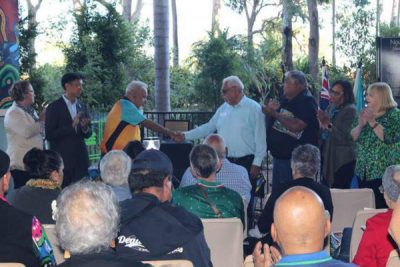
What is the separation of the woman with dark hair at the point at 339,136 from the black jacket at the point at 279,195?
2389mm

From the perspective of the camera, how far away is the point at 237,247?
4.31 m

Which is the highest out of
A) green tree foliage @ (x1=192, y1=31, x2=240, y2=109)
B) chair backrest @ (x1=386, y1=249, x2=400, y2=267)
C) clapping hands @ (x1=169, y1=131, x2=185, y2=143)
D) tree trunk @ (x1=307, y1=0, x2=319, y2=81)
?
tree trunk @ (x1=307, y1=0, x2=319, y2=81)

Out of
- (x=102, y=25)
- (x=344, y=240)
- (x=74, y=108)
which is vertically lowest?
(x=344, y=240)

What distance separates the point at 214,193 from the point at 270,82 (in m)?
15.3

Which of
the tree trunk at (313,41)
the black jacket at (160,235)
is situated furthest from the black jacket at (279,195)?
the tree trunk at (313,41)

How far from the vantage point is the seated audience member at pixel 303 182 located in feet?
15.7

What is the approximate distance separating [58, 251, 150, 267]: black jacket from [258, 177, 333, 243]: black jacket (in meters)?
2.15

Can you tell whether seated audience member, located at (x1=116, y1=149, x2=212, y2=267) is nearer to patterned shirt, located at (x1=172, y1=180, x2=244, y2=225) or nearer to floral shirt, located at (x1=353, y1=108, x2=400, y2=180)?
patterned shirt, located at (x1=172, y1=180, x2=244, y2=225)

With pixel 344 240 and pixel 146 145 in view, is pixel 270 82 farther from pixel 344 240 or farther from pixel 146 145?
pixel 344 240

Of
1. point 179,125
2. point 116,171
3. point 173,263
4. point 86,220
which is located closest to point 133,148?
point 179,125

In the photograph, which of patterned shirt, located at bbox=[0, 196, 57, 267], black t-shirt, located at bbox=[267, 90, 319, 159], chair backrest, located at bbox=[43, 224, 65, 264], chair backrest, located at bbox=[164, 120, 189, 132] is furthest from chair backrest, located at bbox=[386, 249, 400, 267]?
chair backrest, located at bbox=[164, 120, 189, 132]

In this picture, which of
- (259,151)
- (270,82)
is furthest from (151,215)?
(270,82)

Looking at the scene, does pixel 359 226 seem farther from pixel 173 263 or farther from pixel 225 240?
pixel 173 263

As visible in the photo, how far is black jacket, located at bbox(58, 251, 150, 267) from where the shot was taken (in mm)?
2654
